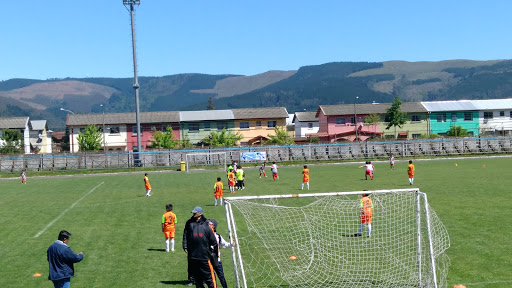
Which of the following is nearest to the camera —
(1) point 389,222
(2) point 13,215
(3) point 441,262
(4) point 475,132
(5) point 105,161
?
(3) point 441,262

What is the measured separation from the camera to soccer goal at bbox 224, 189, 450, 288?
1229cm

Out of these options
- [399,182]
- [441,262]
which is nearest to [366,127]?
[399,182]

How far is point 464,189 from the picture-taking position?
93.8 ft

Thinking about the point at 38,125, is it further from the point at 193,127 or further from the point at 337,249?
the point at 337,249

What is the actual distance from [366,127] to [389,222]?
73358mm

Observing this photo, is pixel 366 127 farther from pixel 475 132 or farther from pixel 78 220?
pixel 78 220

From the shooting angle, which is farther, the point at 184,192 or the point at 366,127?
the point at 366,127

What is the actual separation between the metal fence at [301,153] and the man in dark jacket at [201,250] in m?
50.8

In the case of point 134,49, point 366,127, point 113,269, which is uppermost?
point 134,49

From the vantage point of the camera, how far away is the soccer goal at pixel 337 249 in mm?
12289

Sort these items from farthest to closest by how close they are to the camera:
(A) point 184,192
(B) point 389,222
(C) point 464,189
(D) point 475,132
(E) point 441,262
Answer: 1. (D) point 475,132
2. (A) point 184,192
3. (C) point 464,189
4. (B) point 389,222
5. (E) point 441,262

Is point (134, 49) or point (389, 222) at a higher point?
point (134, 49)

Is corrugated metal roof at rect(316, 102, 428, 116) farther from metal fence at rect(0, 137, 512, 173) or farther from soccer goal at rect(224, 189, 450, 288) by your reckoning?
soccer goal at rect(224, 189, 450, 288)

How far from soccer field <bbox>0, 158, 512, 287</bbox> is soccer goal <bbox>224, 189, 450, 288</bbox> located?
2.49ft
